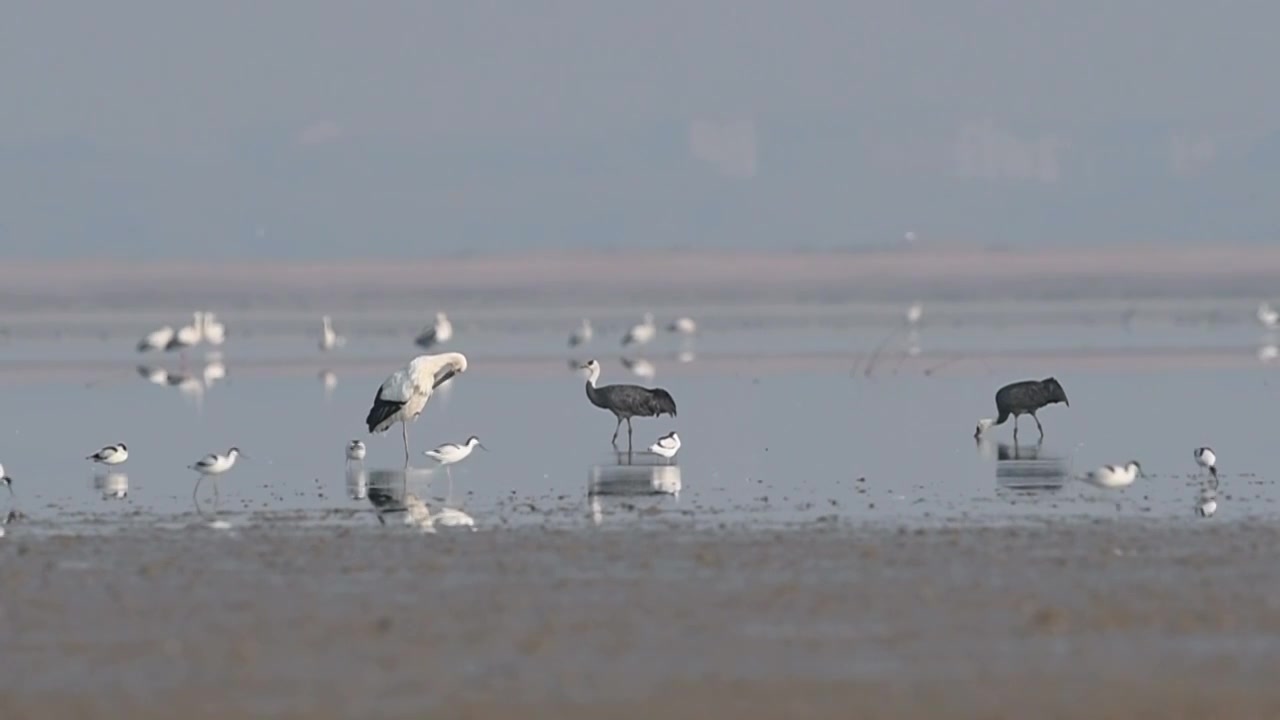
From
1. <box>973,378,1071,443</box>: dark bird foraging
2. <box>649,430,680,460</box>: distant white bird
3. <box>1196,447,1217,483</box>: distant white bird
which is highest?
<box>973,378,1071,443</box>: dark bird foraging

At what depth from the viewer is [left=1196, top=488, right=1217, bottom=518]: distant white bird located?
14984mm

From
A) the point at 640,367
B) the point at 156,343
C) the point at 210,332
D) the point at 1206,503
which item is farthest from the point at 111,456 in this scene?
the point at 210,332

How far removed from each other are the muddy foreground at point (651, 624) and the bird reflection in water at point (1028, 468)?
328 cm

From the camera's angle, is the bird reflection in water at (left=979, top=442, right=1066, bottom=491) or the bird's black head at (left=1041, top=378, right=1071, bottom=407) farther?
the bird's black head at (left=1041, top=378, right=1071, bottom=407)

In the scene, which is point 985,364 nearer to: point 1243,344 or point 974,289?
point 1243,344

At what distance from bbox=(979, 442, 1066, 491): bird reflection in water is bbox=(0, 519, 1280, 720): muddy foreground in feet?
10.8

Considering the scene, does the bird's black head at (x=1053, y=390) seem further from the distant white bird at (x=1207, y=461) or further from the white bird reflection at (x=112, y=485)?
the white bird reflection at (x=112, y=485)

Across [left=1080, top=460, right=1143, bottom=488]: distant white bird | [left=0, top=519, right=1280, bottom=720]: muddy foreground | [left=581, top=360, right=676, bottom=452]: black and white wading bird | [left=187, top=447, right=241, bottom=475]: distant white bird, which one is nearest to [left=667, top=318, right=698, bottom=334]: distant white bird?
[left=581, top=360, right=676, bottom=452]: black and white wading bird

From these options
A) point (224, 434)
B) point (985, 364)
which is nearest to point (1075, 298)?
point (985, 364)

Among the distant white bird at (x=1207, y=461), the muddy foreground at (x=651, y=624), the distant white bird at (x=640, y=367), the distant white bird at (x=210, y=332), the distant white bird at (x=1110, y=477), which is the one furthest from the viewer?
the distant white bird at (x=210, y=332)

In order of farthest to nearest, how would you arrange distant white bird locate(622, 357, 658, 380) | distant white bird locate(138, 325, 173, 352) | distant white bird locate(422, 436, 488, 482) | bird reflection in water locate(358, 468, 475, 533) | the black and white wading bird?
distant white bird locate(138, 325, 173, 352)
distant white bird locate(622, 357, 658, 380)
the black and white wading bird
distant white bird locate(422, 436, 488, 482)
bird reflection in water locate(358, 468, 475, 533)

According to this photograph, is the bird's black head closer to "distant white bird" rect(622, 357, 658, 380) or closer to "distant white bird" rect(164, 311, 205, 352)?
"distant white bird" rect(622, 357, 658, 380)

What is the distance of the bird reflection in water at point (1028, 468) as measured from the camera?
57.0 ft

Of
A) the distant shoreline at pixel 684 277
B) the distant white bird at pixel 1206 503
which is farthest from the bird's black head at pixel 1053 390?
the distant shoreline at pixel 684 277
